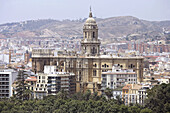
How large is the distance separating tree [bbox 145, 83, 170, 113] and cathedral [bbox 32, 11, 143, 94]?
27999 millimetres

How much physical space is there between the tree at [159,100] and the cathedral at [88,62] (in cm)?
2800

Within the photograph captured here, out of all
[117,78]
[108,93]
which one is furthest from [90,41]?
[108,93]

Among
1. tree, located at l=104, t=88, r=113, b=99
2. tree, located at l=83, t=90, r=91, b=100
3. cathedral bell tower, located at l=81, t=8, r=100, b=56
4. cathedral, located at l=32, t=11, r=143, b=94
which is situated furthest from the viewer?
cathedral bell tower, located at l=81, t=8, r=100, b=56

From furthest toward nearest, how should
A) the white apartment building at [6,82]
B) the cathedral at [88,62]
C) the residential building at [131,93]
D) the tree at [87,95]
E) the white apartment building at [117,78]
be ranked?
the cathedral at [88,62], the white apartment building at [117,78], the white apartment building at [6,82], the tree at [87,95], the residential building at [131,93]

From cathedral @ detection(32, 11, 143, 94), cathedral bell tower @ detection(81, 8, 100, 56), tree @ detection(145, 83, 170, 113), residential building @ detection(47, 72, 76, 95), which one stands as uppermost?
cathedral bell tower @ detection(81, 8, 100, 56)

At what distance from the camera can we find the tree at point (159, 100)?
346ft

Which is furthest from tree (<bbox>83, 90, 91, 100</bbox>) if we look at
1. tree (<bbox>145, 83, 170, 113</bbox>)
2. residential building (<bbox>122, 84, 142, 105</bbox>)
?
tree (<bbox>145, 83, 170, 113</bbox>)

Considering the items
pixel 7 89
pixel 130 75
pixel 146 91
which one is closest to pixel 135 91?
pixel 146 91

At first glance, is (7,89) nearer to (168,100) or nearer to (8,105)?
(8,105)

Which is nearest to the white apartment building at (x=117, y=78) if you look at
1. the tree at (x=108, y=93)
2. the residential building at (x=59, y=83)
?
the tree at (x=108, y=93)

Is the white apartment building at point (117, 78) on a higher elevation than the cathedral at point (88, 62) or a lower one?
lower

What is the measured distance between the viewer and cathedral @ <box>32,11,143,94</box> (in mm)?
140000

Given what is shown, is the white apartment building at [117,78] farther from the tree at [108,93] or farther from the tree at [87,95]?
the tree at [87,95]

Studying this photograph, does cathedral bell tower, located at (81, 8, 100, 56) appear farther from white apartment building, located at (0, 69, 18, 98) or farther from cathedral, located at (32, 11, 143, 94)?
white apartment building, located at (0, 69, 18, 98)
